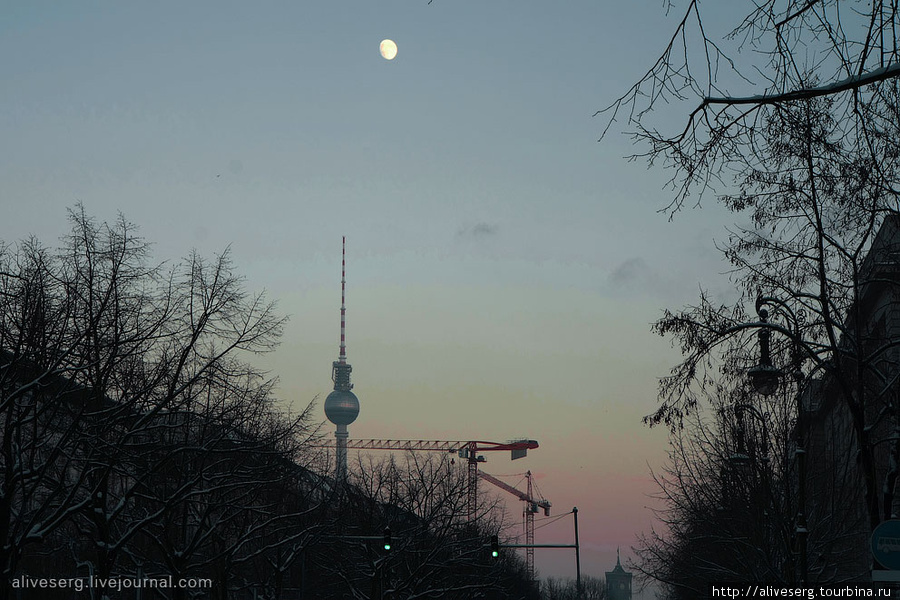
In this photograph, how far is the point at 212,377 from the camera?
25531 millimetres

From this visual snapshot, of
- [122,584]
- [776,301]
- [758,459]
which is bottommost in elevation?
[122,584]

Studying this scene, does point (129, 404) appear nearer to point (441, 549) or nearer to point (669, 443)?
point (669, 443)

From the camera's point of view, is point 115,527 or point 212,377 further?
point 115,527

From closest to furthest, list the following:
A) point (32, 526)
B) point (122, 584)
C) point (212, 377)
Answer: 1. point (32, 526)
2. point (212, 377)
3. point (122, 584)

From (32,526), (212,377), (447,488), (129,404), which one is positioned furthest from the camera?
(447,488)

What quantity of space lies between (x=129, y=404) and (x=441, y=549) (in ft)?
99.5

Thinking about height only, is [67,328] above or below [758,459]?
above

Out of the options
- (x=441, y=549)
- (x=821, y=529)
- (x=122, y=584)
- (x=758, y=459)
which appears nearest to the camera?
(x=758, y=459)

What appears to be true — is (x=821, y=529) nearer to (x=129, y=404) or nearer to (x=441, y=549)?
(x=441, y=549)

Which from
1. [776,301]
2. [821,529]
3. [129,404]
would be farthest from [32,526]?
[821,529]

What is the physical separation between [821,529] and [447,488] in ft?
80.9

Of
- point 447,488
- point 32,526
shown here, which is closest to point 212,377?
point 32,526

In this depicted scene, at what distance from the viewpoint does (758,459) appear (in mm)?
28000

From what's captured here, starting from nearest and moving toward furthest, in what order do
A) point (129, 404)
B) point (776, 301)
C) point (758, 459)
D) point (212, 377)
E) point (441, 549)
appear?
point (776, 301) → point (129, 404) → point (212, 377) → point (758, 459) → point (441, 549)
